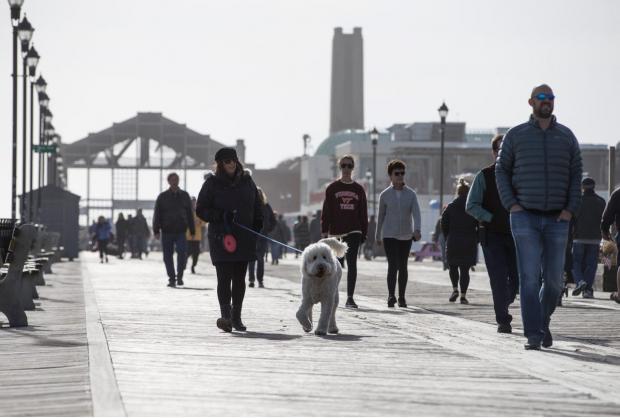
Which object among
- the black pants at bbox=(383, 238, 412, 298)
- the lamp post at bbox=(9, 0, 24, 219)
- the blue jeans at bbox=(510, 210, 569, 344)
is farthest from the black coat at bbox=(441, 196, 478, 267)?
the lamp post at bbox=(9, 0, 24, 219)

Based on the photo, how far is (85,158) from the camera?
413ft

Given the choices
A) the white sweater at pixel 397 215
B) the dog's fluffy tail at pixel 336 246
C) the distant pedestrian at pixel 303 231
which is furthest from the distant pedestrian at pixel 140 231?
the dog's fluffy tail at pixel 336 246

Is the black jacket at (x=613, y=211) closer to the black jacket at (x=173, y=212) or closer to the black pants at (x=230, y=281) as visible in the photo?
the black pants at (x=230, y=281)

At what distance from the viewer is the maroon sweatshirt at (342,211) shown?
1720cm

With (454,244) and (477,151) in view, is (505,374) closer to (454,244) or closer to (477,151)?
(454,244)

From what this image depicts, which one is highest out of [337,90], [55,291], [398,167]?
[337,90]

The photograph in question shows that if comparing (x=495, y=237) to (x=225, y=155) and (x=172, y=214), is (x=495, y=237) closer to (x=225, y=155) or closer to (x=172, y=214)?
(x=225, y=155)

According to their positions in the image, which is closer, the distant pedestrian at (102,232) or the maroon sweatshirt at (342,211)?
the maroon sweatshirt at (342,211)

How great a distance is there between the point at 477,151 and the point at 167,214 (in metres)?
93.6

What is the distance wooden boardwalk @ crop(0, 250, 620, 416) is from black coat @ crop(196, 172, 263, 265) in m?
0.74

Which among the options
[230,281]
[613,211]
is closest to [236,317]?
[230,281]

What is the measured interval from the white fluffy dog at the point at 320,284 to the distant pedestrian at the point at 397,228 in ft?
15.7

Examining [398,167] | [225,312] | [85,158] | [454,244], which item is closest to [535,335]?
[225,312]

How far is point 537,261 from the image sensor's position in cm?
1149
